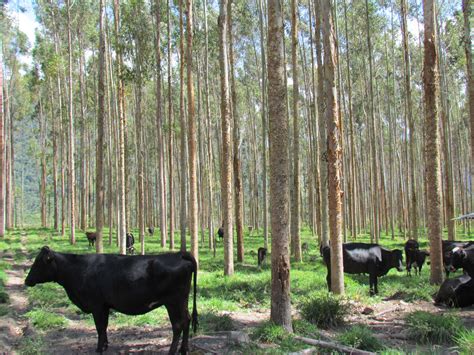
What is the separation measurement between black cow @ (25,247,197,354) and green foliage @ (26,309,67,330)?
109cm

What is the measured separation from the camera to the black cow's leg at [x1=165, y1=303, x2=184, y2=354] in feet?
19.6

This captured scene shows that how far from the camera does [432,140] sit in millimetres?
10562

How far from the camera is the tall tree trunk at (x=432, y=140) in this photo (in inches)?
414

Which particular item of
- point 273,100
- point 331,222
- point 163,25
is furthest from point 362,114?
point 273,100

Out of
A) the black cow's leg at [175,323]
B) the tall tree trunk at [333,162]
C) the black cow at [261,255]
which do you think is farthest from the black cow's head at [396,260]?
the black cow's leg at [175,323]

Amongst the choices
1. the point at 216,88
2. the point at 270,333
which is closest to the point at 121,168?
the point at 270,333

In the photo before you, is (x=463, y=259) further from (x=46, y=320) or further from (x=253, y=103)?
(x=253, y=103)

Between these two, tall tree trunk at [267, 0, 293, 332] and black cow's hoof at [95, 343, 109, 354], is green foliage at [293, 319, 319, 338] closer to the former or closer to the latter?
tall tree trunk at [267, 0, 293, 332]

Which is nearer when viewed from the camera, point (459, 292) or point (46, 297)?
point (459, 292)

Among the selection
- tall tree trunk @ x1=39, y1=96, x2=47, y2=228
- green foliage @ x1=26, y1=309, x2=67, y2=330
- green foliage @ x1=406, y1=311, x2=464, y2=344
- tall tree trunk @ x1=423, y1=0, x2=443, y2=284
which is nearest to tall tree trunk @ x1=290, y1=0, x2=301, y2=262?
tall tree trunk @ x1=423, y1=0, x2=443, y2=284

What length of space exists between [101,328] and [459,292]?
661 cm

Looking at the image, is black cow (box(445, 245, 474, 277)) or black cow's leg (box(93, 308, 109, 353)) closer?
black cow's leg (box(93, 308, 109, 353))

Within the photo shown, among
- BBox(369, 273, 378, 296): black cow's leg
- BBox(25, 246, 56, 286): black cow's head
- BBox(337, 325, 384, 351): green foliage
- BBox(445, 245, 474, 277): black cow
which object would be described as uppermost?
BBox(25, 246, 56, 286): black cow's head

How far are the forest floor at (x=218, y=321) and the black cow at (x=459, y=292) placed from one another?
0.23 meters
